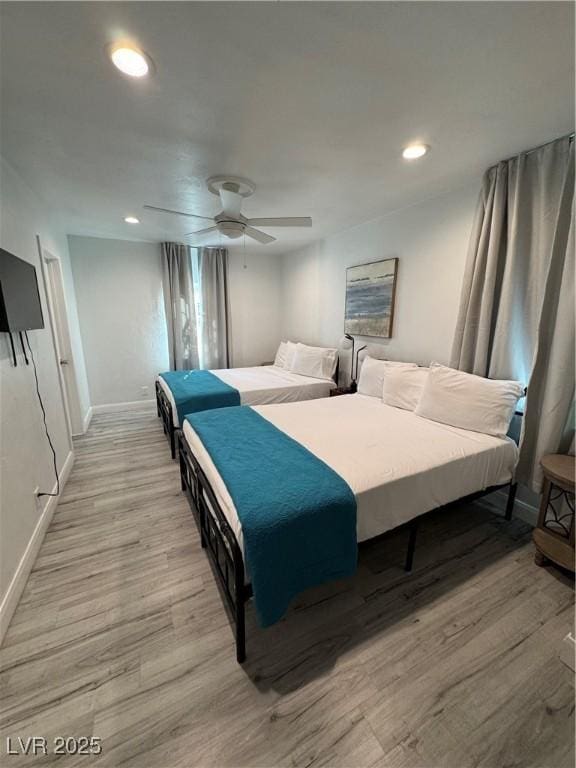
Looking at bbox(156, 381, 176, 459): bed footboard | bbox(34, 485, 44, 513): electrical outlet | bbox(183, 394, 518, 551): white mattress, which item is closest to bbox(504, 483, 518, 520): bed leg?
bbox(183, 394, 518, 551): white mattress

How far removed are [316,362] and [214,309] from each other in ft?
6.81

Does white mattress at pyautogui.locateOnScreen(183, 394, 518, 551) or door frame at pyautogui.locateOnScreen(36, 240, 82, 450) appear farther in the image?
door frame at pyautogui.locateOnScreen(36, 240, 82, 450)

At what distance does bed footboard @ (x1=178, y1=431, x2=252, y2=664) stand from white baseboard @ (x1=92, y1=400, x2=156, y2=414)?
2.88 meters

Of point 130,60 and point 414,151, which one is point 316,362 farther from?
point 130,60

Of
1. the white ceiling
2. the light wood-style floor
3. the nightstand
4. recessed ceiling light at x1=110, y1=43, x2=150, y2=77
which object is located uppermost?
the white ceiling

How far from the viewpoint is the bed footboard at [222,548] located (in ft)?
4.23

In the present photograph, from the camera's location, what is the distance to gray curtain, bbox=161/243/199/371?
451 centimetres

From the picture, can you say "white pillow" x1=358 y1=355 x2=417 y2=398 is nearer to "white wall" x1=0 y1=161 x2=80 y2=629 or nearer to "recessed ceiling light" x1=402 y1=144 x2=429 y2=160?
"recessed ceiling light" x1=402 y1=144 x2=429 y2=160

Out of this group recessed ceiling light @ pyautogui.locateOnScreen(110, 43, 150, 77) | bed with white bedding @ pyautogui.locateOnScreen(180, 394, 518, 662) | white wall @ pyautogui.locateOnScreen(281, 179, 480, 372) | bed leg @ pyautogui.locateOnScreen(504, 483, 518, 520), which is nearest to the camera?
recessed ceiling light @ pyautogui.locateOnScreen(110, 43, 150, 77)

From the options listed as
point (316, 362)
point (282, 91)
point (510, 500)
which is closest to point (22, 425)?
point (282, 91)

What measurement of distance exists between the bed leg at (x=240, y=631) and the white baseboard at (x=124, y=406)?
4.13 meters

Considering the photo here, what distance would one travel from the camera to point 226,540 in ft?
4.55

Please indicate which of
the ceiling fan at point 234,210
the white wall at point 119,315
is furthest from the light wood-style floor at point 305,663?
the white wall at point 119,315

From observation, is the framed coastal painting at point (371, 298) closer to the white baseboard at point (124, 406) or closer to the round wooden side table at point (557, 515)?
the round wooden side table at point (557, 515)
